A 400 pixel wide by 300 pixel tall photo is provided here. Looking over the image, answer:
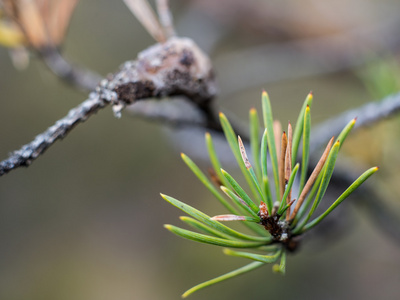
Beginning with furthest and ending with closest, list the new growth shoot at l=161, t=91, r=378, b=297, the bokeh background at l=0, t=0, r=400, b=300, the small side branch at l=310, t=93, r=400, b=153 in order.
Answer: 1. the bokeh background at l=0, t=0, r=400, b=300
2. the small side branch at l=310, t=93, r=400, b=153
3. the new growth shoot at l=161, t=91, r=378, b=297

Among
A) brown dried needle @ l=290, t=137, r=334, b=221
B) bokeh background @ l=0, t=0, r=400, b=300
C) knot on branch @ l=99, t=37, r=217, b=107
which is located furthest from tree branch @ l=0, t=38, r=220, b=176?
bokeh background @ l=0, t=0, r=400, b=300

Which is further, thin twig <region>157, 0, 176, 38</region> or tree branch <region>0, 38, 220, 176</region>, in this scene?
thin twig <region>157, 0, 176, 38</region>

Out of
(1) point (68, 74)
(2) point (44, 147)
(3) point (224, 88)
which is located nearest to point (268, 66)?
(3) point (224, 88)

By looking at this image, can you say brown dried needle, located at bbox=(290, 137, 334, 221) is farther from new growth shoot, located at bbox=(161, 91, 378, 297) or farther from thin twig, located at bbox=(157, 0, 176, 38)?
thin twig, located at bbox=(157, 0, 176, 38)

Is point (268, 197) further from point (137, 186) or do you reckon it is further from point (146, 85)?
point (137, 186)

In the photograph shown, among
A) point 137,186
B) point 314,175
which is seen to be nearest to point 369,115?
point 314,175

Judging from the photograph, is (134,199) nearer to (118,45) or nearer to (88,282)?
(88,282)

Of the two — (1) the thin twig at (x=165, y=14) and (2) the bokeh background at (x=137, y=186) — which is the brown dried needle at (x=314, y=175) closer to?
(1) the thin twig at (x=165, y=14)
